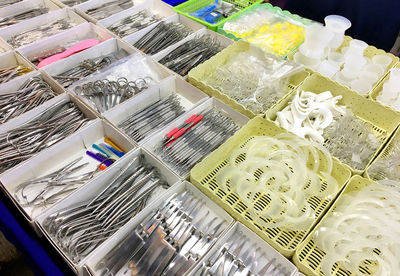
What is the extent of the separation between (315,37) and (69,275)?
1829 mm

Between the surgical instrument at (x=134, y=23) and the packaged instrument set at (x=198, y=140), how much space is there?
0.05 feet

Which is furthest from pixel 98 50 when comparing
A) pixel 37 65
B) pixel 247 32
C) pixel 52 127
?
pixel 247 32

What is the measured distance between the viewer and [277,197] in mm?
1297

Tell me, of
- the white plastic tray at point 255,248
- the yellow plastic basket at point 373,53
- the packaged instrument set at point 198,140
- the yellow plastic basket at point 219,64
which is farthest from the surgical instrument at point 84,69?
the white plastic tray at point 255,248

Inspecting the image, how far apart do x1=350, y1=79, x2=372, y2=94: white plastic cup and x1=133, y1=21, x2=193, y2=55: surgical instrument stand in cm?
117

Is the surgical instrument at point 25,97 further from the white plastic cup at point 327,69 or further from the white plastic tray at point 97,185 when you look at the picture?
the white plastic cup at point 327,69

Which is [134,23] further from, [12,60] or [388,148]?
[388,148]

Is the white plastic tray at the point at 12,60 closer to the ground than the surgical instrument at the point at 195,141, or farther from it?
farther from it

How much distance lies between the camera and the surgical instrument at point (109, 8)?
2357 millimetres

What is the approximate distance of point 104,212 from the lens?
1290 mm

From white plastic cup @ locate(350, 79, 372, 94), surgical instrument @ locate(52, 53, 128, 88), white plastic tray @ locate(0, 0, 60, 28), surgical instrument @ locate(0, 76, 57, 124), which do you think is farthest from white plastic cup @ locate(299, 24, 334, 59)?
white plastic tray @ locate(0, 0, 60, 28)

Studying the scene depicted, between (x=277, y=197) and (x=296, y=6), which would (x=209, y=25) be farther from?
(x=277, y=197)

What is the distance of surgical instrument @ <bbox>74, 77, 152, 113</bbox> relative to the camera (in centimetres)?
175

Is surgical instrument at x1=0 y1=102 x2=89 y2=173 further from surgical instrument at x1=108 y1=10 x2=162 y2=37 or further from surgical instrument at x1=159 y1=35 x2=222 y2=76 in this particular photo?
surgical instrument at x1=108 y1=10 x2=162 y2=37
